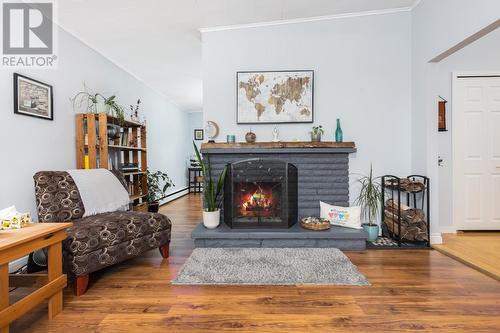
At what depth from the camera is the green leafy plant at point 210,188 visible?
2.92 m

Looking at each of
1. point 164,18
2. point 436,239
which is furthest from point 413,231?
point 164,18

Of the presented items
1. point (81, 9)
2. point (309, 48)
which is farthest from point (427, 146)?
point (81, 9)

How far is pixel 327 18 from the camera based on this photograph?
3182 mm

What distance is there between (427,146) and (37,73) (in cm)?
415

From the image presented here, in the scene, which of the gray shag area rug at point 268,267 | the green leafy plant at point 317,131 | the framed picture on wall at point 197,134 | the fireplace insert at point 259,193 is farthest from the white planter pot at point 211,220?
the framed picture on wall at point 197,134

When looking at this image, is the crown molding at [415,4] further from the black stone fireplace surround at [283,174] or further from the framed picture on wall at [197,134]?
the framed picture on wall at [197,134]

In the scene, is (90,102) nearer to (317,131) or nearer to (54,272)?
(54,272)

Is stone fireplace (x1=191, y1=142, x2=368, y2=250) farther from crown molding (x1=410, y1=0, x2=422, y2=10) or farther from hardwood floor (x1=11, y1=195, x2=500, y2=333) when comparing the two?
crown molding (x1=410, y1=0, x2=422, y2=10)

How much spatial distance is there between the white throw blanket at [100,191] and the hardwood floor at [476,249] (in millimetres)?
3343

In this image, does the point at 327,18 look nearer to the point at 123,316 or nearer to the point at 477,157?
the point at 477,157

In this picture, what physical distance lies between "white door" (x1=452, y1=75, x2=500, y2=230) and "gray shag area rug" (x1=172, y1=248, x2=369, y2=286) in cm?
207

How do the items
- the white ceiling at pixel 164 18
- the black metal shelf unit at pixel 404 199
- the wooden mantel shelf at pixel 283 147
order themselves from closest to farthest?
the white ceiling at pixel 164 18 < the black metal shelf unit at pixel 404 199 < the wooden mantel shelf at pixel 283 147

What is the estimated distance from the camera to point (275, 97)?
10.5 feet

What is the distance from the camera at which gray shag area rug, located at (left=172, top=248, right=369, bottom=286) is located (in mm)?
2014
